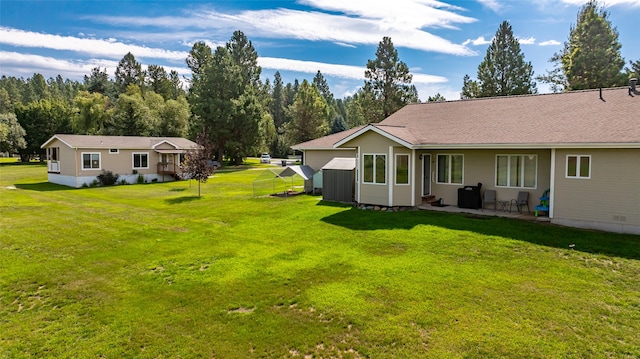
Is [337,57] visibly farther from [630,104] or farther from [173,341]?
[173,341]

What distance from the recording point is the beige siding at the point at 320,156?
22.3 meters

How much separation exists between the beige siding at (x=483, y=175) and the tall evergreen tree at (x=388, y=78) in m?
29.4

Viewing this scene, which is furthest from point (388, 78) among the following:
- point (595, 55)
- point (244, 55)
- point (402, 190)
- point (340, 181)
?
point (402, 190)

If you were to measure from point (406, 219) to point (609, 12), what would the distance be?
3212 centimetres

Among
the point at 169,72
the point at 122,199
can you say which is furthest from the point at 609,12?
the point at 169,72

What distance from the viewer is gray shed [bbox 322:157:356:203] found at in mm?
17641

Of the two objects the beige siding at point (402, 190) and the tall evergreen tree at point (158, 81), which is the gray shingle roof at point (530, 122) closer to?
the beige siding at point (402, 190)

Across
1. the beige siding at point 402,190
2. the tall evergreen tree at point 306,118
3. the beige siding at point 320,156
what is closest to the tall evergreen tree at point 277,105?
the tall evergreen tree at point 306,118

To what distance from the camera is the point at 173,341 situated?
5.69 m

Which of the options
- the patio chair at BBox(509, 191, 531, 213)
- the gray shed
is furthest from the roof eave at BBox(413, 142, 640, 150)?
the gray shed

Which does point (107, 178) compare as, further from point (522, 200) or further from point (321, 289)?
point (522, 200)

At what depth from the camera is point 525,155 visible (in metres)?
14.2

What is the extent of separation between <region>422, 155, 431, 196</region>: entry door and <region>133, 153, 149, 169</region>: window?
2393cm

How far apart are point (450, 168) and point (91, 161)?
25610 mm
